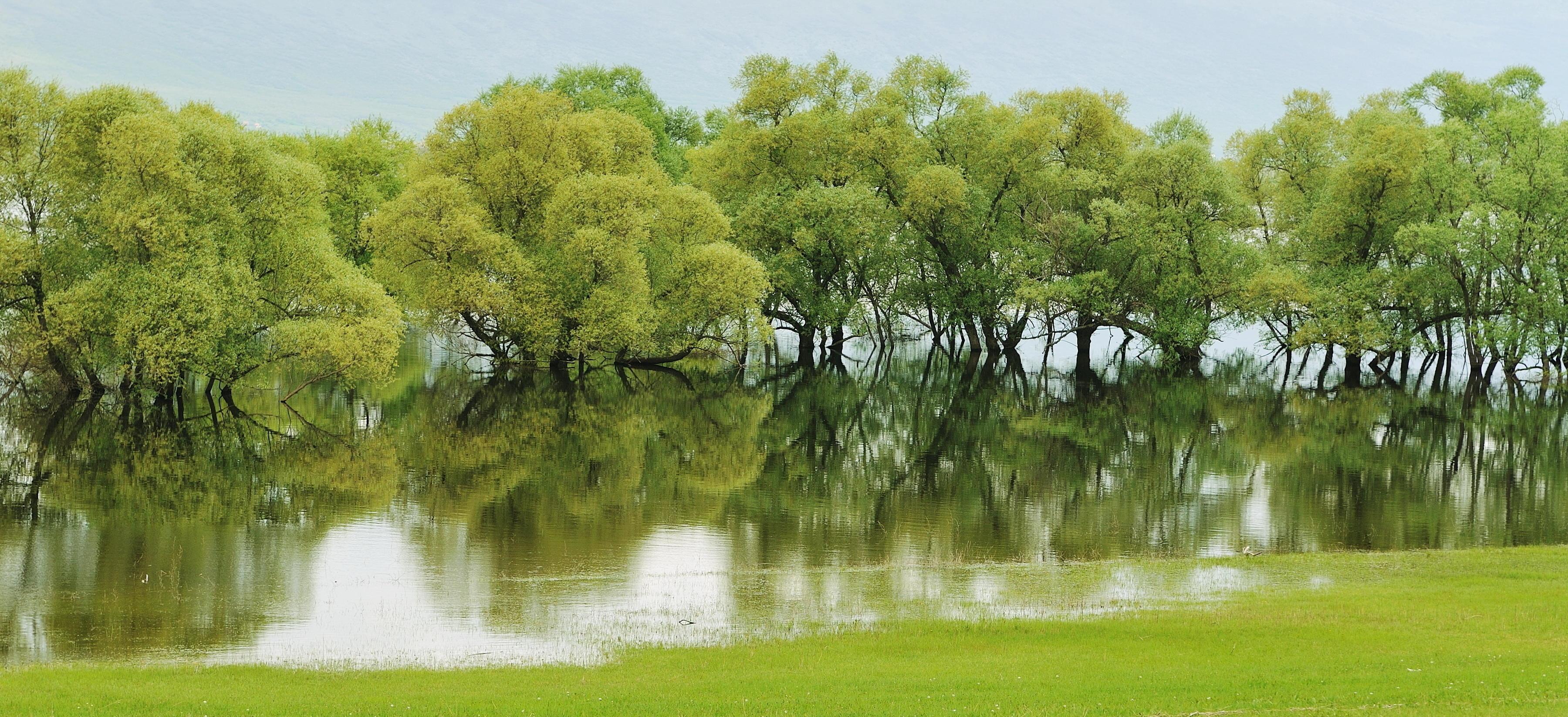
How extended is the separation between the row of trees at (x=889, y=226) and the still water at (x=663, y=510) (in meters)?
7.19

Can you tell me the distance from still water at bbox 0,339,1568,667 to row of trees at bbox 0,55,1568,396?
7185 millimetres

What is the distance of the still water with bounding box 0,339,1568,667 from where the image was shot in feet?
77.8

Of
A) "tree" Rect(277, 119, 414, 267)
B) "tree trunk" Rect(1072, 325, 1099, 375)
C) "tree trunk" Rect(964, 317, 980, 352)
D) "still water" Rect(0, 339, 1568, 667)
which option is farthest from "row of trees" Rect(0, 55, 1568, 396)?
"still water" Rect(0, 339, 1568, 667)

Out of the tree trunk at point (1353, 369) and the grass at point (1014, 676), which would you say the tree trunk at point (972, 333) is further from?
the grass at point (1014, 676)

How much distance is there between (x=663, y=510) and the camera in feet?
119

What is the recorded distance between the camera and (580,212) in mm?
73188

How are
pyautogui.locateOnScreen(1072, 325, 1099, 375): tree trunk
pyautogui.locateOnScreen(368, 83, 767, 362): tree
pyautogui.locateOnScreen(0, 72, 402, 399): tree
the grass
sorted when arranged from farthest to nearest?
pyautogui.locateOnScreen(1072, 325, 1099, 375): tree trunk
pyautogui.locateOnScreen(368, 83, 767, 362): tree
pyautogui.locateOnScreen(0, 72, 402, 399): tree
the grass

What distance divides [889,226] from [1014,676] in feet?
226

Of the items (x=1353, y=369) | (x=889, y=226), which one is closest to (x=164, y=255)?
(x=889, y=226)

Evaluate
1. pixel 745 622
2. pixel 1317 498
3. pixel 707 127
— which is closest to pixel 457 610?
pixel 745 622

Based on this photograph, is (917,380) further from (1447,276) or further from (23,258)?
(23,258)

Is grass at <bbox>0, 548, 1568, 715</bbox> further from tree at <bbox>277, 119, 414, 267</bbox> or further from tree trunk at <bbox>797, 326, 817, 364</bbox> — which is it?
tree at <bbox>277, 119, 414, 267</bbox>

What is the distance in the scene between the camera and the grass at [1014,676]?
16141 mm

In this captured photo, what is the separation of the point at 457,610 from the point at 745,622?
553 cm
